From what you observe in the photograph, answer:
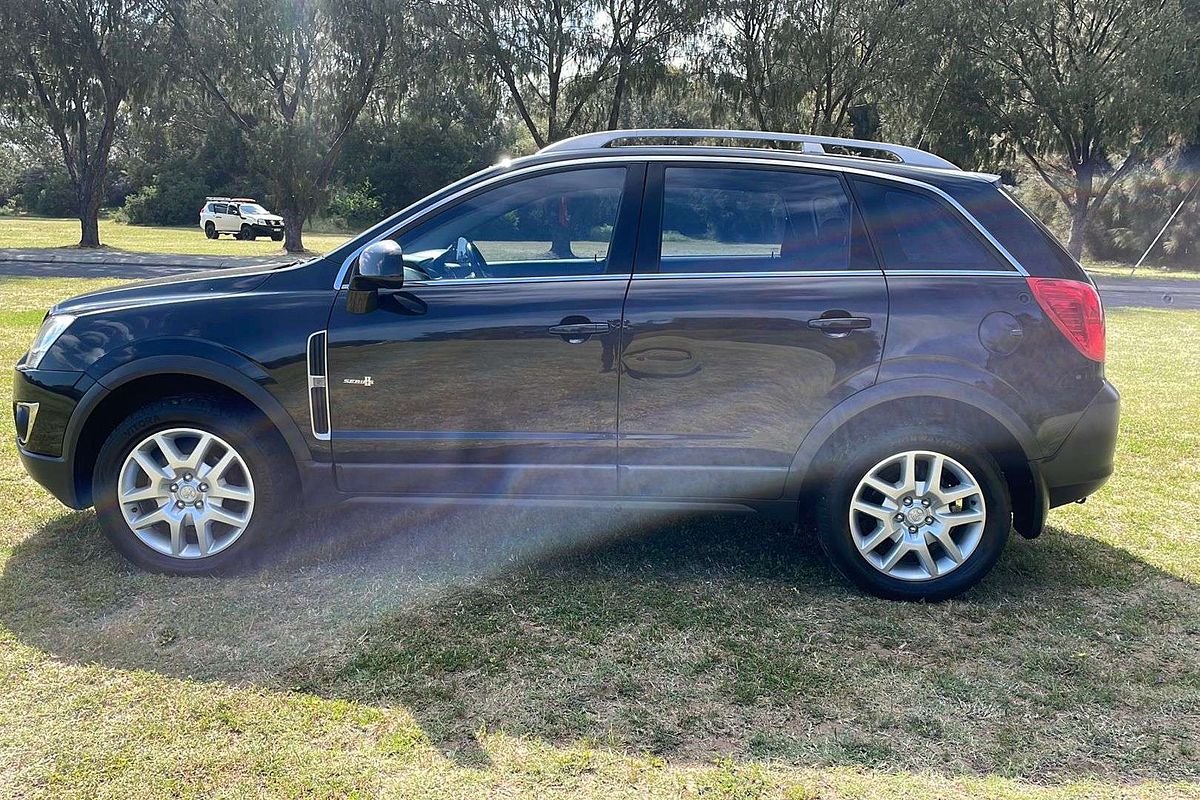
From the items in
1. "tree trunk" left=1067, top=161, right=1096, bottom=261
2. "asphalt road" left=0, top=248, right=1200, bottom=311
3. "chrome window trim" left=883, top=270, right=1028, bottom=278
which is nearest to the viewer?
"chrome window trim" left=883, top=270, right=1028, bottom=278

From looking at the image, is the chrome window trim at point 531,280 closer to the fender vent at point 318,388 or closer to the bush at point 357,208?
the fender vent at point 318,388

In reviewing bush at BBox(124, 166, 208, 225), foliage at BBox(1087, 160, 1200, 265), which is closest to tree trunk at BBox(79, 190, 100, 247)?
bush at BBox(124, 166, 208, 225)

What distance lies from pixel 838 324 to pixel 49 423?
3.35 meters

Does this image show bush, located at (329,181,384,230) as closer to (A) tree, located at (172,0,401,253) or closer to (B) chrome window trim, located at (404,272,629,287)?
(A) tree, located at (172,0,401,253)

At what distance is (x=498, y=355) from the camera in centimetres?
377

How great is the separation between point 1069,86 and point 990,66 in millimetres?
2217

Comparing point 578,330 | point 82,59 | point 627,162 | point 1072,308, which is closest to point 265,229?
point 82,59

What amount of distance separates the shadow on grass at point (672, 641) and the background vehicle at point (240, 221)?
3629cm

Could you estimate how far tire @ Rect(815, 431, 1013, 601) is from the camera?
374cm

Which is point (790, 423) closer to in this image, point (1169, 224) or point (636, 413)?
point (636, 413)

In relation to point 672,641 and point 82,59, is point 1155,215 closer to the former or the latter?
point 672,641

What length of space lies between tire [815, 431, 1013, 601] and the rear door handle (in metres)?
0.46

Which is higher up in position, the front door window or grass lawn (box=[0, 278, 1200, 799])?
the front door window

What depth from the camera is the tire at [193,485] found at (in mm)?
3862
